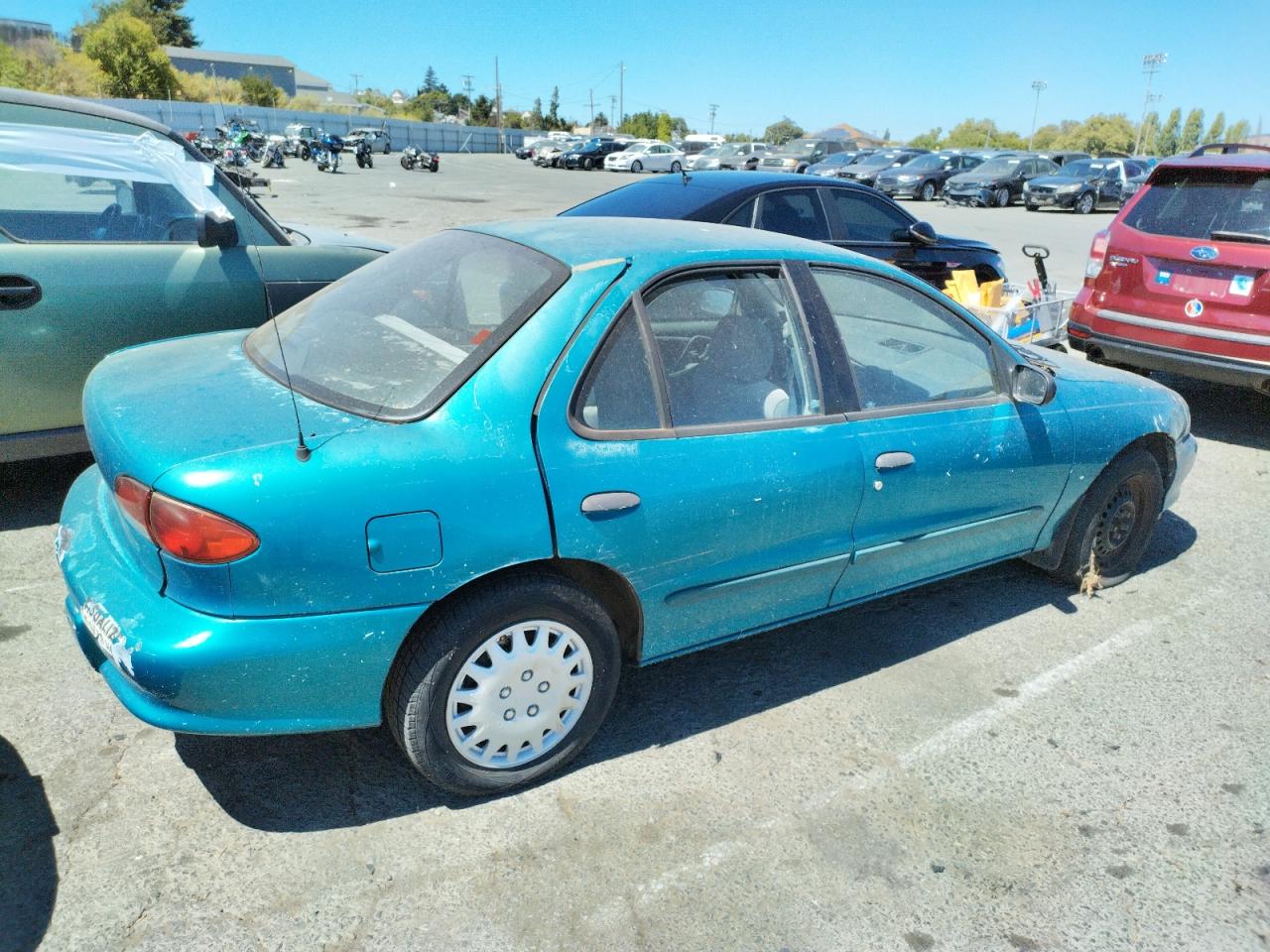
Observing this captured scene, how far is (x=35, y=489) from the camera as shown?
458 cm

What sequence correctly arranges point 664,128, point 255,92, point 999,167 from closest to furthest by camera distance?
1. point 999,167
2. point 255,92
3. point 664,128

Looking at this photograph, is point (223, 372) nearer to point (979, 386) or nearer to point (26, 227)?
point (26, 227)

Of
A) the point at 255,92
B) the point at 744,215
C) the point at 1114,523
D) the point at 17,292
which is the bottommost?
the point at 1114,523

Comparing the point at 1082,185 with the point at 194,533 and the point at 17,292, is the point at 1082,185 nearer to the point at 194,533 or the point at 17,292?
the point at 17,292

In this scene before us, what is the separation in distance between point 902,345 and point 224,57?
12082 centimetres

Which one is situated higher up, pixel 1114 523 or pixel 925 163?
pixel 925 163

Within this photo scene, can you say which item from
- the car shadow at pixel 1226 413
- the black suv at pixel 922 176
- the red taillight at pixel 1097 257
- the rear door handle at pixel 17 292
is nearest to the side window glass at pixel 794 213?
the red taillight at pixel 1097 257

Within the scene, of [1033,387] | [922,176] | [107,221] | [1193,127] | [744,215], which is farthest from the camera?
[1193,127]

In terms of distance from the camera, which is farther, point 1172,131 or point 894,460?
point 1172,131

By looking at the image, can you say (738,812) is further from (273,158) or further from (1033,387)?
(273,158)

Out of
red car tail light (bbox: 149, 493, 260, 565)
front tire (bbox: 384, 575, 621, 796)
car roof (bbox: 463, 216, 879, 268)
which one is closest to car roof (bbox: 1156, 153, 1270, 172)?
car roof (bbox: 463, 216, 879, 268)

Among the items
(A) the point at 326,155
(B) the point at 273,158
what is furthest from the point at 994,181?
(B) the point at 273,158

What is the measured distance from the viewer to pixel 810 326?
10.0 feet

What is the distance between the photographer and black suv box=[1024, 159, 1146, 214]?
26.1 m
